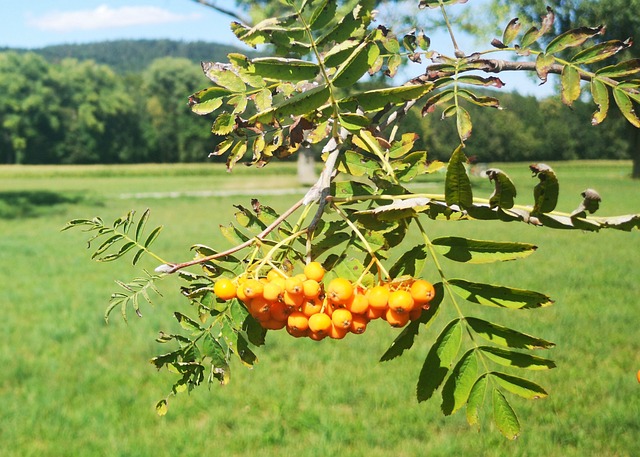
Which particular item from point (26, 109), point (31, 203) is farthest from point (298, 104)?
point (26, 109)

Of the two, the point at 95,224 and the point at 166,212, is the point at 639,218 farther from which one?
the point at 166,212

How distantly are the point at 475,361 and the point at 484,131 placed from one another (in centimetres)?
3470

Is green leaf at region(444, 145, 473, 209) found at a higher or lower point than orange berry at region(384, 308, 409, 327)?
higher

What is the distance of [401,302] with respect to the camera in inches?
31.7

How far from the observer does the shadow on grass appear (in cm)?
1466

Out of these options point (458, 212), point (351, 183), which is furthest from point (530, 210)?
point (351, 183)

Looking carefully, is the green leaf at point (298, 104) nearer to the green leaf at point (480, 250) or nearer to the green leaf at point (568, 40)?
the green leaf at point (480, 250)

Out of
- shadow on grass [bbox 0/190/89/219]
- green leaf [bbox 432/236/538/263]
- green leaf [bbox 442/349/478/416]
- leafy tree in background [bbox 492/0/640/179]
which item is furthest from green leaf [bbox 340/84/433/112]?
leafy tree in background [bbox 492/0/640/179]

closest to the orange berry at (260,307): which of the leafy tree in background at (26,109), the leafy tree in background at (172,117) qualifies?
the leafy tree in background at (172,117)

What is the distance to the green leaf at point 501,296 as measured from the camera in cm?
89

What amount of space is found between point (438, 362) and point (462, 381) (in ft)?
0.43

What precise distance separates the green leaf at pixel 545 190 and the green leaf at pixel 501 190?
1.1 inches

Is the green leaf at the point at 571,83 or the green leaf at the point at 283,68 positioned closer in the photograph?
the green leaf at the point at 283,68

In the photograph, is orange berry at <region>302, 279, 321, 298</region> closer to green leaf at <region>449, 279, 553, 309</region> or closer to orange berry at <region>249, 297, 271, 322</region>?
orange berry at <region>249, 297, 271, 322</region>
